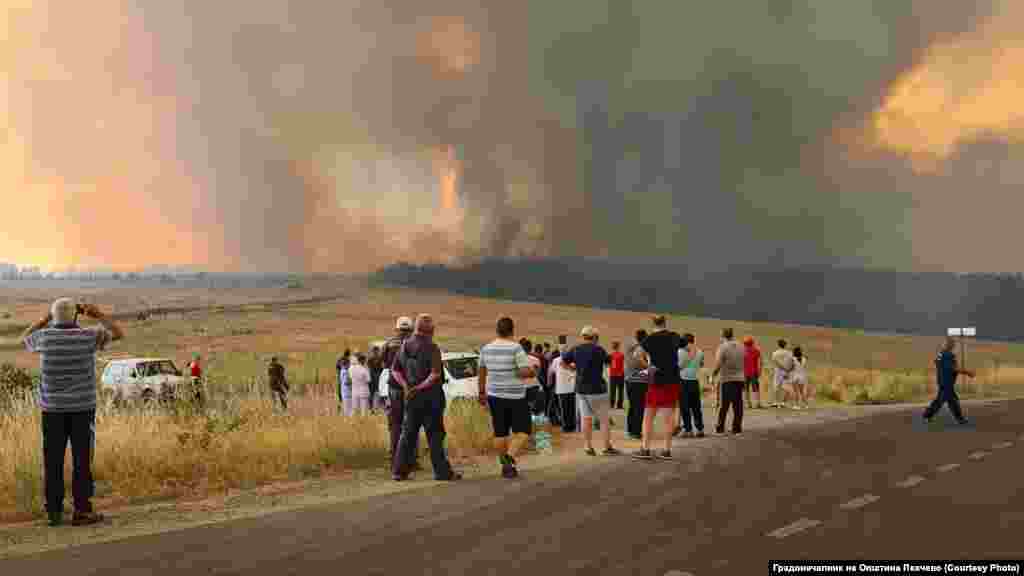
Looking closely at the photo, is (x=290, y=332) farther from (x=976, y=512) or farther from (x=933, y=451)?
(x=976, y=512)

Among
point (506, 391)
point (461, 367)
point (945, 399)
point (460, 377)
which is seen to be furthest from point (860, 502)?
point (461, 367)

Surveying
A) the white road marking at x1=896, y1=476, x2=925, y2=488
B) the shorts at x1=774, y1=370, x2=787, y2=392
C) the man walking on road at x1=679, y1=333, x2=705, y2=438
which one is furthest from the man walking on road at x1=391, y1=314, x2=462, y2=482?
the shorts at x1=774, y1=370, x2=787, y2=392

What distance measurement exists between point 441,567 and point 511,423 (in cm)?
520

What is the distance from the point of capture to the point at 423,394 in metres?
12.0

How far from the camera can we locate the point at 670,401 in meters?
14.3

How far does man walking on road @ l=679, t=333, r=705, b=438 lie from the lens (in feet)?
59.1

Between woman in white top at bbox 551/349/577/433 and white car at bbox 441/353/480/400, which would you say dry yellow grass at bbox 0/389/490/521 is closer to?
woman in white top at bbox 551/349/577/433

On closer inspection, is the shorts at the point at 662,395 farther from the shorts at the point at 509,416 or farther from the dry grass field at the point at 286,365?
the dry grass field at the point at 286,365

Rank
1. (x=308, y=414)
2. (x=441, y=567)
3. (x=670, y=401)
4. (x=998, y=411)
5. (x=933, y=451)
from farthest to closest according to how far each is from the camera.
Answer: (x=998, y=411), (x=308, y=414), (x=933, y=451), (x=670, y=401), (x=441, y=567)

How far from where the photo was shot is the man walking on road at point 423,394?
1195cm

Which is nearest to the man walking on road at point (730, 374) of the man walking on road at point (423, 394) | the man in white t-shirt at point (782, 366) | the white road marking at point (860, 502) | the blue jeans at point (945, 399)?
the blue jeans at point (945, 399)

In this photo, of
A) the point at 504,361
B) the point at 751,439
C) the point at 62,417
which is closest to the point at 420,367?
the point at 504,361

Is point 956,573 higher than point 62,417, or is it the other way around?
point 62,417

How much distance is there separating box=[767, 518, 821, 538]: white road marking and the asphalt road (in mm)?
16
